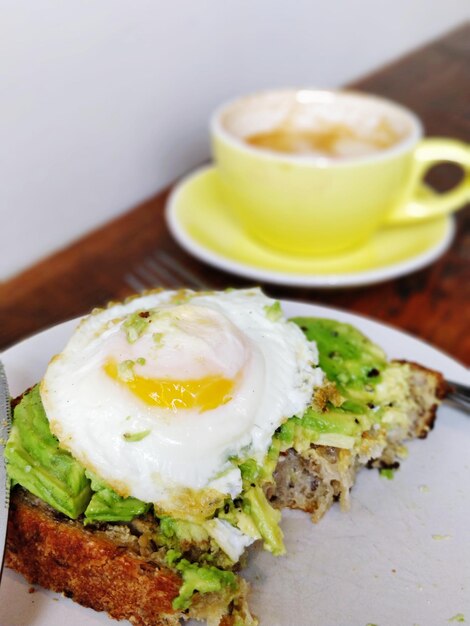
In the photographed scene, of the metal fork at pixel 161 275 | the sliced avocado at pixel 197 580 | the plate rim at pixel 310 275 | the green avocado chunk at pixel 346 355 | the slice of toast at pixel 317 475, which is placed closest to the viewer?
the sliced avocado at pixel 197 580

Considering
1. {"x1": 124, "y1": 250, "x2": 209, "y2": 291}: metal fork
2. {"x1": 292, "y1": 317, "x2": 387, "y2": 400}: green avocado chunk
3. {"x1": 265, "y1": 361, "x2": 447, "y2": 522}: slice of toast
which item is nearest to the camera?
{"x1": 265, "y1": 361, "x2": 447, "y2": 522}: slice of toast

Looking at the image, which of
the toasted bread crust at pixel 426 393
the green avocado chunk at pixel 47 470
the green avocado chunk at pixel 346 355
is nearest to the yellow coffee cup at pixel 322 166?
the green avocado chunk at pixel 346 355

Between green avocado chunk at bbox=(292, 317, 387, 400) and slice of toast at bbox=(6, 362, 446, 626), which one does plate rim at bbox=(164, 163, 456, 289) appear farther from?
slice of toast at bbox=(6, 362, 446, 626)

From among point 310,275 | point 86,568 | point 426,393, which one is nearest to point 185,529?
point 86,568

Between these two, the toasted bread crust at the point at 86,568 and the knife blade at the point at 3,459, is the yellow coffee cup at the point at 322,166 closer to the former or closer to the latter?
the knife blade at the point at 3,459

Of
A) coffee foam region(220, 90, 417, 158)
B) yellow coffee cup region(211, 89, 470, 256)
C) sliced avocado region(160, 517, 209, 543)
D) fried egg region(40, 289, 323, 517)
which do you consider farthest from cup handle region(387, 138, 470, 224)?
sliced avocado region(160, 517, 209, 543)

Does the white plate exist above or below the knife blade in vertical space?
below

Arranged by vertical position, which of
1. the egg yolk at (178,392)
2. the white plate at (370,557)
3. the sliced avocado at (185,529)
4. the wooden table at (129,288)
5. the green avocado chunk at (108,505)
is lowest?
the wooden table at (129,288)
